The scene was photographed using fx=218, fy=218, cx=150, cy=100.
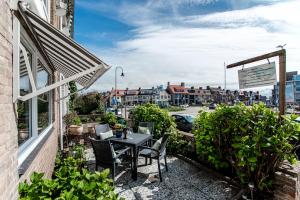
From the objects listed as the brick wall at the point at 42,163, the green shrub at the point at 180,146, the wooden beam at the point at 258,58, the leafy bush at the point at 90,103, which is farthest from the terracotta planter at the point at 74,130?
the leafy bush at the point at 90,103

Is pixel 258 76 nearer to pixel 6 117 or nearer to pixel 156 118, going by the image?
pixel 6 117

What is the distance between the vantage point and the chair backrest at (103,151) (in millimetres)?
5625

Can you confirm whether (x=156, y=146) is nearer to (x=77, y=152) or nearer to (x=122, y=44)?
(x=77, y=152)

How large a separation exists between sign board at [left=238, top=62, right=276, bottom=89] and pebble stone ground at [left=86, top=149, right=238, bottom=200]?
2.69 m

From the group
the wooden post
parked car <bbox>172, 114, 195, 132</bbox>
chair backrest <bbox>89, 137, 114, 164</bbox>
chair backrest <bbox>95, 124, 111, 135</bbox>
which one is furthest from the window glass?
parked car <bbox>172, 114, 195, 132</bbox>

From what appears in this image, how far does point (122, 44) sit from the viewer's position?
1533cm

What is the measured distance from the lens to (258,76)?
5.35 meters

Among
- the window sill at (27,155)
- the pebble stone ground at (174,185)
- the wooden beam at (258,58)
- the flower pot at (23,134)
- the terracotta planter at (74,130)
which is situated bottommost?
the pebble stone ground at (174,185)

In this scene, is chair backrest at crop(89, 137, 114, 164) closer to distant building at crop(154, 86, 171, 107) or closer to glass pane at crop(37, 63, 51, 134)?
glass pane at crop(37, 63, 51, 134)

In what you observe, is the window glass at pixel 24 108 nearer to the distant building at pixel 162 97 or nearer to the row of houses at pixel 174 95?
the row of houses at pixel 174 95

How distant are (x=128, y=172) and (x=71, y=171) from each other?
4.07m

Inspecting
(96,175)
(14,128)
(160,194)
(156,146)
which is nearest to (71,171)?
(96,175)

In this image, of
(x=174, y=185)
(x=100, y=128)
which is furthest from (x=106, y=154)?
(x=100, y=128)

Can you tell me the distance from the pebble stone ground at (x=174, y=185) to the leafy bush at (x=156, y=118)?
9.44 ft
